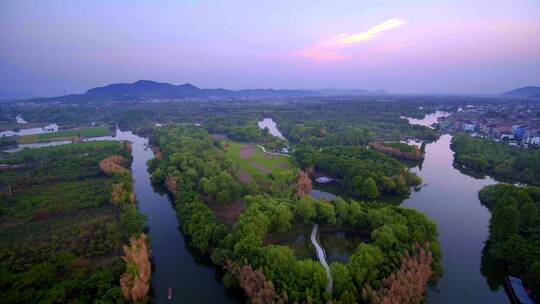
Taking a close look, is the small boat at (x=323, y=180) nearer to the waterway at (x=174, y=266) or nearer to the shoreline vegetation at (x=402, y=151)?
the waterway at (x=174, y=266)

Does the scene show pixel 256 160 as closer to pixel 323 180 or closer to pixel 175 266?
pixel 323 180

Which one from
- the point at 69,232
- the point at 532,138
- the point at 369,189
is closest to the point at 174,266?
the point at 69,232

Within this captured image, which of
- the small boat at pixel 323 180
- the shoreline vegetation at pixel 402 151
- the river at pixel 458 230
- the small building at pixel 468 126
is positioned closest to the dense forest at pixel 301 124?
the shoreline vegetation at pixel 402 151

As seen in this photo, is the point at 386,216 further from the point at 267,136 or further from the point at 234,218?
the point at 267,136

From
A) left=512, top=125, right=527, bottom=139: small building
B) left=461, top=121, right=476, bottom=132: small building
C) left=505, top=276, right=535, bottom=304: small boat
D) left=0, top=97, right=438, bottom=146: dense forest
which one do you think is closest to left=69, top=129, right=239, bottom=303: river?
left=505, top=276, right=535, bottom=304: small boat

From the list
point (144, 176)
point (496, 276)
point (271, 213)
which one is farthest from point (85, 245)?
point (496, 276)

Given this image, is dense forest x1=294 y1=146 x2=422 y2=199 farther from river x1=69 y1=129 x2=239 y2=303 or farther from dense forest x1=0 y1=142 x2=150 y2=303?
dense forest x1=0 y1=142 x2=150 y2=303
